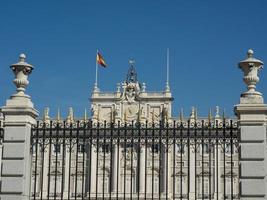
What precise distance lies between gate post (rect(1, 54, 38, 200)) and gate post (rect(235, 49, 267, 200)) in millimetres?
4794

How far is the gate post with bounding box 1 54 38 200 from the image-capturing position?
13500 millimetres

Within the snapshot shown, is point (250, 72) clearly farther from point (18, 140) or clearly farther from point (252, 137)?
point (18, 140)

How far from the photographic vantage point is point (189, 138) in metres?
13.9

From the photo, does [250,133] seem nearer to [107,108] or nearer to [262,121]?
[262,121]

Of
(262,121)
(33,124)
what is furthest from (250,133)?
(33,124)

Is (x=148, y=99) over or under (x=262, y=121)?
over

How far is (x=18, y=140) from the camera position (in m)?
13.7

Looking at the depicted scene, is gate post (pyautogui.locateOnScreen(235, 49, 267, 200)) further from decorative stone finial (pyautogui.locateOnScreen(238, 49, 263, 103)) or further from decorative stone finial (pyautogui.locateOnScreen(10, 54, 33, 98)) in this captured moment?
decorative stone finial (pyautogui.locateOnScreen(10, 54, 33, 98))

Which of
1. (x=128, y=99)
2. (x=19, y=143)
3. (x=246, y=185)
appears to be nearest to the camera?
(x=246, y=185)

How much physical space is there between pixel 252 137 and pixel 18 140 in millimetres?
5236

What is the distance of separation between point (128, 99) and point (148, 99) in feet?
6.14

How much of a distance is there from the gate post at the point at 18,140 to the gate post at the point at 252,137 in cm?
479

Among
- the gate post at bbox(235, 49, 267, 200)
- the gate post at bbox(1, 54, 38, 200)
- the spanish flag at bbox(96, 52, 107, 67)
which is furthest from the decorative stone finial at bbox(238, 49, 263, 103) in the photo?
the spanish flag at bbox(96, 52, 107, 67)

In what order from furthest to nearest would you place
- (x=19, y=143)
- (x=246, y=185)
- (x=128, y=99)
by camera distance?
(x=128, y=99) < (x=19, y=143) < (x=246, y=185)
